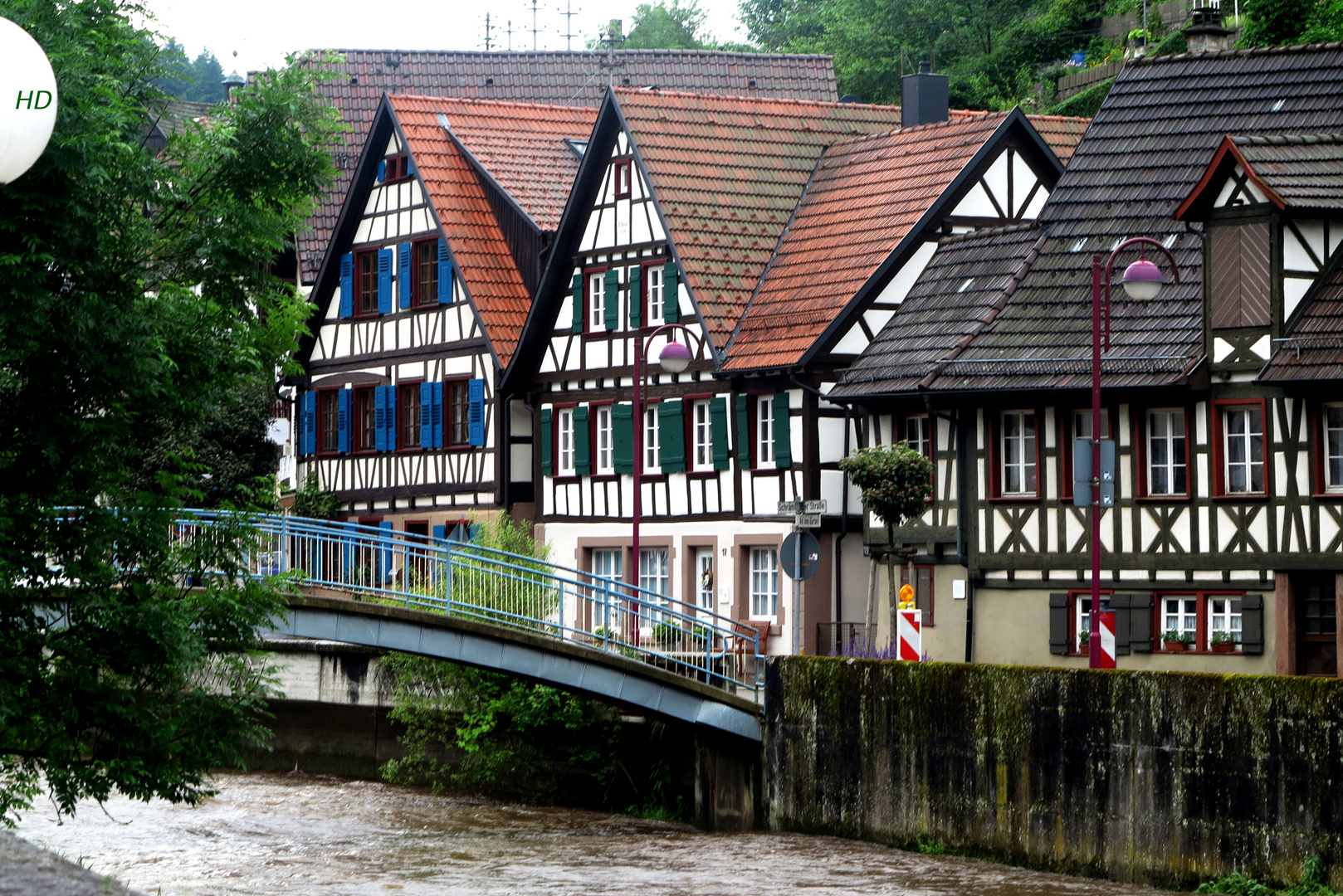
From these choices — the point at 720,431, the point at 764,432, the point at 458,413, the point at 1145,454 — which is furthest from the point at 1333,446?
the point at 458,413

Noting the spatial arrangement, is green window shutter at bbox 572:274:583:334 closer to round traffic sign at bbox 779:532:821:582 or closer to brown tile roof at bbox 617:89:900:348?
brown tile roof at bbox 617:89:900:348

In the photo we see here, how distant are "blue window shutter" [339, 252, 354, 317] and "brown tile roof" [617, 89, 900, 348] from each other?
7.44m

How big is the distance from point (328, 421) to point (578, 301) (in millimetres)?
7583

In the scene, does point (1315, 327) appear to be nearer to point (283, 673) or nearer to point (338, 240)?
point (283, 673)

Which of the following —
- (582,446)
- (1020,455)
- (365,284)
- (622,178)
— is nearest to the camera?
(1020,455)

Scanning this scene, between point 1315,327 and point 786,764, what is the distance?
7.56 meters

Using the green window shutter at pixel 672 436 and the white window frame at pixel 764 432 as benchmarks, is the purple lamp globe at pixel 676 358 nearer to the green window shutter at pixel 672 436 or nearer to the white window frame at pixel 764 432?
the white window frame at pixel 764 432

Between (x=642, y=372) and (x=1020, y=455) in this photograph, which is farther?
(x=642, y=372)

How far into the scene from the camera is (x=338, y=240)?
40.9m

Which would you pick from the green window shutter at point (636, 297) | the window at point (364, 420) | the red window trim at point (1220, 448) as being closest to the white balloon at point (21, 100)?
the red window trim at point (1220, 448)

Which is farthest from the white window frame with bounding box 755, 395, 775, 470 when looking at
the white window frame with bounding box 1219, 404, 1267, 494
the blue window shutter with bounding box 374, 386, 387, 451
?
the blue window shutter with bounding box 374, 386, 387, 451

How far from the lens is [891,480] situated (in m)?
27.7

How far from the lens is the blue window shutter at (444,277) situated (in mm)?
38500

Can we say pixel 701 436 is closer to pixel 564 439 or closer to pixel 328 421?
pixel 564 439
